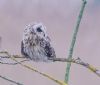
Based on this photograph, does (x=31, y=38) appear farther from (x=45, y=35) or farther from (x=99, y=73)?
(x=99, y=73)

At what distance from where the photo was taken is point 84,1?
0.52 feet

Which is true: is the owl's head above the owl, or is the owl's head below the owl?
above

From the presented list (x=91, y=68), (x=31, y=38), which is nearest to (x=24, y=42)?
(x=31, y=38)

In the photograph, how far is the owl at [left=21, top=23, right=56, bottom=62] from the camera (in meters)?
0.20

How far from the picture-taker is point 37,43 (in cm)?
22

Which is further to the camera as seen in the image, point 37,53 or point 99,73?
point 37,53

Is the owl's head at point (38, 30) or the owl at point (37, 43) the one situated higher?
the owl's head at point (38, 30)

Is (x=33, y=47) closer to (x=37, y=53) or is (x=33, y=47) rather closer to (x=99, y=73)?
(x=37, y=53)

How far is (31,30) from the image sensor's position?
205 mm

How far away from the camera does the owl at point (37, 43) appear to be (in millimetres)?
204

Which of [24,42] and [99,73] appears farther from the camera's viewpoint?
[24,42]

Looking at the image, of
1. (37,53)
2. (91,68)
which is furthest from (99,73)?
(37,53)

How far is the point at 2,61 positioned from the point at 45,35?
2.1 inches

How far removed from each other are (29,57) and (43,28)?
0.03 meters
